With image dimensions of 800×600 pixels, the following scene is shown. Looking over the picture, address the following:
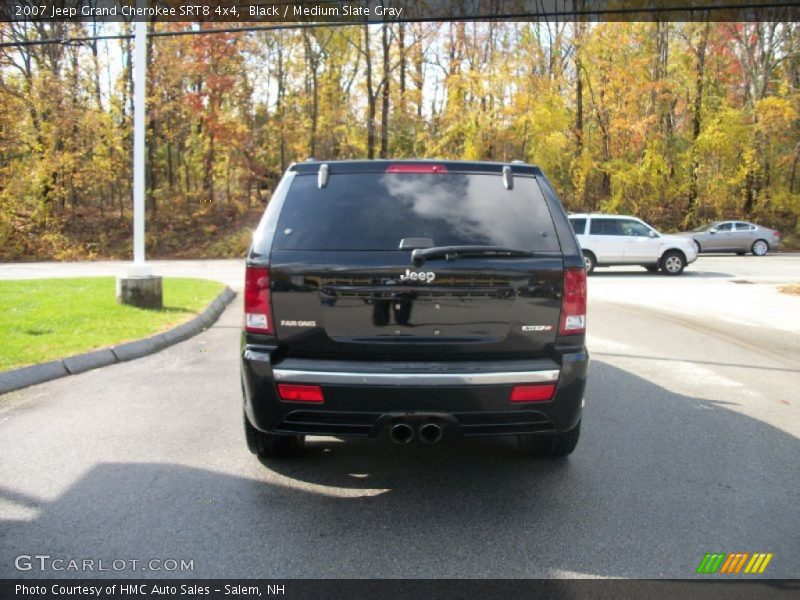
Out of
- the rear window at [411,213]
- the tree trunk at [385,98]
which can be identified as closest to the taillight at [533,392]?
the rear window at [411,213]

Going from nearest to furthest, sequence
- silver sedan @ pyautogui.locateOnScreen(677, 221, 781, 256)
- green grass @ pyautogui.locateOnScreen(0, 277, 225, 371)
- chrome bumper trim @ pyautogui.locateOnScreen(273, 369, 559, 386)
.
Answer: chrome bumper trim @ pyautogui.locateOnScreen(273, 369, 559, 386) < green grass @ pyautogui.locateOnScreen(0, 277, 225, 371) < silver sedan @ pyautogui.locateOnScreen(677, 221, 781, 256)

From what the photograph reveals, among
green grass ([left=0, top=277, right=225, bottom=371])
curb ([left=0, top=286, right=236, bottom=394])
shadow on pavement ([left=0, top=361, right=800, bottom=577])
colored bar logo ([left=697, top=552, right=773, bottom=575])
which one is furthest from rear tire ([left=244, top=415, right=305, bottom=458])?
green grass ([left=0, top=277, right=225, bottom=371])

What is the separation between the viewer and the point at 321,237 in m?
3.81

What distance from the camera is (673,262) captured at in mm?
A: 20422

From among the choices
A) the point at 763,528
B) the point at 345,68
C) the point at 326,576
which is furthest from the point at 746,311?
the point at 345,68

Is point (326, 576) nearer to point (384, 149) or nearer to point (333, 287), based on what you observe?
point (333, 287)

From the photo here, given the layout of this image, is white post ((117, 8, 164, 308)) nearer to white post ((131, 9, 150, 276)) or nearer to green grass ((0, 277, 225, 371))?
white post ((131, 9, 150, 276))

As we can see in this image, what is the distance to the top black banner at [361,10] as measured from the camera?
12.7 metres

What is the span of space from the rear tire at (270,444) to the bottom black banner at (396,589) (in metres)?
1.38

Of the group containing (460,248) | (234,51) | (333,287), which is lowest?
(333,287)

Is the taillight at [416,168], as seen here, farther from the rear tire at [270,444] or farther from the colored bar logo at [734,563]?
the colored bar logo at [734,563]

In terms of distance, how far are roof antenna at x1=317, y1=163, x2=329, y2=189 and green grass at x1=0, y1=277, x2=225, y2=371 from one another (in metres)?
4.42

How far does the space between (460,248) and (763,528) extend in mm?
2191

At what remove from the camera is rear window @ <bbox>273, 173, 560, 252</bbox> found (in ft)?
12.5
